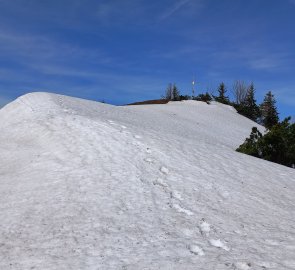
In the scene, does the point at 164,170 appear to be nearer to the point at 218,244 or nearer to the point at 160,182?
the point at 160,182

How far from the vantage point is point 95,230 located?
621 centimetres

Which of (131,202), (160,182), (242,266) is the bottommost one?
(242,266)

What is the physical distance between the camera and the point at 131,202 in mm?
7480

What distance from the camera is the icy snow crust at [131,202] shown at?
5469 mm

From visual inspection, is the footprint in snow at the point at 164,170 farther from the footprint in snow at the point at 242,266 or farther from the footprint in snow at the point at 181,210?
the footprint in snow at the point at 242,266

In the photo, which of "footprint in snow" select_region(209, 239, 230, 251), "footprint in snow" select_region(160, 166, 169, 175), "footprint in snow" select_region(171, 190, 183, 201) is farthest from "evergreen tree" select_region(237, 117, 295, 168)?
"footprint in snow" select_region(209, 239, 230, 251)

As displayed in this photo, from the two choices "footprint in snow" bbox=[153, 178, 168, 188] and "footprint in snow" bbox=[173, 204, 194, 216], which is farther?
"footprint in snow" bbox=[153, 178, 168, 188]

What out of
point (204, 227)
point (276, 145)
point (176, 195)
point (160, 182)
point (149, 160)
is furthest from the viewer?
point (276, 145)

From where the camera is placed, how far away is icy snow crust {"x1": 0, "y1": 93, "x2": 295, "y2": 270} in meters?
5.47

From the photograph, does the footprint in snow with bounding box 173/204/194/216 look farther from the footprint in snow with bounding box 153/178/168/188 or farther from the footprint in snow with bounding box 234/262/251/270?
the footprint in snow with bounding box 234/262/251/270

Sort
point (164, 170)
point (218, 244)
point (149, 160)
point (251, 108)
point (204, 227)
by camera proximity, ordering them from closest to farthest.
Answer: point (218, 244) < point (204, 227) < point (164, 170) < point (149, 160) < point (251, 108)

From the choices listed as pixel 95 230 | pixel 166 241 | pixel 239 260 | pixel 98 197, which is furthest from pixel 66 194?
pixel 239 260

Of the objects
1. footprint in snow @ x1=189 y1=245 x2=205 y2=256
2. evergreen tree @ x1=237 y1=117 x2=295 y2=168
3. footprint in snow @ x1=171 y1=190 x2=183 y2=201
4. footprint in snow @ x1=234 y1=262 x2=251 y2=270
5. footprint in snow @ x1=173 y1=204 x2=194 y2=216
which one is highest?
evergreen tree @ x1=237 y1=117 x2=295 y2=168

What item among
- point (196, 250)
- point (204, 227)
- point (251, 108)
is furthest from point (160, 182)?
point (251, 108)
